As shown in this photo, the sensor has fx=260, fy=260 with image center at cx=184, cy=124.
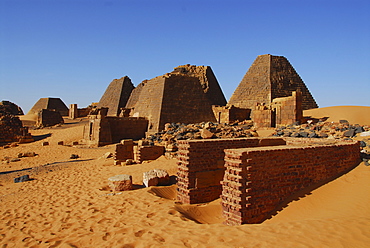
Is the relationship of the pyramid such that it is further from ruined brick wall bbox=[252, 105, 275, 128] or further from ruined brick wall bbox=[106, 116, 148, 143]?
ruined brick wall bbox=[252, 105, 275, 128]

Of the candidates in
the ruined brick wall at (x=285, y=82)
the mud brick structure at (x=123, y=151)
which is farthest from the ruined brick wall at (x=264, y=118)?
the mud brick structure at (x=123, y=151)

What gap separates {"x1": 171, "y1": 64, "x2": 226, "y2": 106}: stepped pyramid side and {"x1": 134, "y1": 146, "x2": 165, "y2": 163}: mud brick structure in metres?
23.2

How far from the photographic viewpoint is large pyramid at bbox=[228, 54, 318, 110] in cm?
3103

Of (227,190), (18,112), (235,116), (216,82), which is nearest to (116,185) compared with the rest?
(227,190)

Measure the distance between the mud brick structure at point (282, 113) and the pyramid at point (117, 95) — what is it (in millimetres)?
20891

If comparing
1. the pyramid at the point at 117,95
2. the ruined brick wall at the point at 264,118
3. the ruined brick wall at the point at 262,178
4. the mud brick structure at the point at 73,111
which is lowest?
the ruined brick wall at the point at 262,178

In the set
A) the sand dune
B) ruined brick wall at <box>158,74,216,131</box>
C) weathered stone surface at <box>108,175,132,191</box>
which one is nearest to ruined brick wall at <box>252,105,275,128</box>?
ruined brick wall at <box>158,74,216,131</box>

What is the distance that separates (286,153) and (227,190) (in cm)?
141

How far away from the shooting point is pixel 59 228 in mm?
4848

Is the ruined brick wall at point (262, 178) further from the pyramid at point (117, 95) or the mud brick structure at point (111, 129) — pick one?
the pyramid at point (117, 95)

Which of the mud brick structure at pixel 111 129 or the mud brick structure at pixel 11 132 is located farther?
the mud brick structure at pixel 11 132

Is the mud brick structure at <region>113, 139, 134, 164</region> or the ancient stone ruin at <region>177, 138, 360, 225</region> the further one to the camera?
the mud brick structure at <region>113, 139, 134, 164</region>

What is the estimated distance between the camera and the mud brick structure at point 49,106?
4762 centimetres

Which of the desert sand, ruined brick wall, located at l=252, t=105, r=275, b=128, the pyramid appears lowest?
the desert sand
